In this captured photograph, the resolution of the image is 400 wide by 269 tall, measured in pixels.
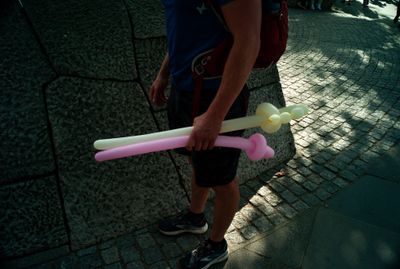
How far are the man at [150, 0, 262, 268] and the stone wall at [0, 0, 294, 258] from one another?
50 cm

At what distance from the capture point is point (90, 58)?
230cm

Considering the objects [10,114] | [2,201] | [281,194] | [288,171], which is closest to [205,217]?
[281,194]

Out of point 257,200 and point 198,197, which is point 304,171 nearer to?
point 257,200

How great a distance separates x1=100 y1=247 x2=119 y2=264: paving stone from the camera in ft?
6.77

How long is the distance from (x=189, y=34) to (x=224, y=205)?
95cm

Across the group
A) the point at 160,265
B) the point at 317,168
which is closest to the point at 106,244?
the point at 160,265

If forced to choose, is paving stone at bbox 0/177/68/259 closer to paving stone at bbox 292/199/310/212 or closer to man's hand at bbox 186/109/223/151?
man's hand at bbox 186/109/223/151

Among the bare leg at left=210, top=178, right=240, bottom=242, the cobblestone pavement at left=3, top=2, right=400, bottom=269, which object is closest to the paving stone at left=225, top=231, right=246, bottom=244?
the cobblestone pavement at left=3, top=2, right=400, bottom=269

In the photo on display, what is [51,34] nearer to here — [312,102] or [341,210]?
[341,210]

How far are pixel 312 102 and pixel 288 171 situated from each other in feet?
5.03

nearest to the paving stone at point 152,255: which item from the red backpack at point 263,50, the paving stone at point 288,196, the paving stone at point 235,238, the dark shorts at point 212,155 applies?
the paving stone at point 235,238

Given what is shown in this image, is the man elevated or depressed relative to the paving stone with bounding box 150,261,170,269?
elevated

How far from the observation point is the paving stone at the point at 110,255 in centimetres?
206

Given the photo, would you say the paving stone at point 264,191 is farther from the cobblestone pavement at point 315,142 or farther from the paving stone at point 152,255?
the paving stone at point 152,255
